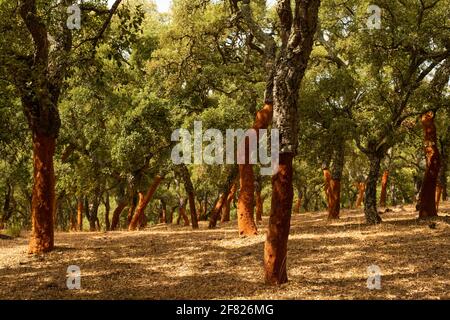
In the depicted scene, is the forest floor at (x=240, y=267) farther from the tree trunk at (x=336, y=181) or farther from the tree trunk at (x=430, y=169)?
the tree trunk at (x=336, y=181)

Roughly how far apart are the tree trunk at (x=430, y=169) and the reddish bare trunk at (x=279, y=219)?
35.6ft

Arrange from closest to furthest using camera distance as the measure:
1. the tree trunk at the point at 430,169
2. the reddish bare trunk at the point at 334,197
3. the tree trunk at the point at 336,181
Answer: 1. the tree trunk at the point at 430,169
2. the tree trunk at the point at 336,181
3. the reddish bare trunk at the point at 334,197

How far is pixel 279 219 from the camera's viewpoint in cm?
875

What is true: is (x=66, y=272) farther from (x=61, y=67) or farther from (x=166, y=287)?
(x=61, y=67)

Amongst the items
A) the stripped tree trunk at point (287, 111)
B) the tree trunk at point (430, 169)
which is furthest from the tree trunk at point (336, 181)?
the stripped tree trunk at point (287, 111)

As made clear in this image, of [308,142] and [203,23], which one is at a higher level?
[203,23]

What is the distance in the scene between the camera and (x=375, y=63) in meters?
16.2

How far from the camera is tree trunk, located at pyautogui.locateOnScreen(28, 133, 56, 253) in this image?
13562 millimetres

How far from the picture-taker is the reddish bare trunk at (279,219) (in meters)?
8.69

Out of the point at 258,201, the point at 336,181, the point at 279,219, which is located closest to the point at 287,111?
the point at 279,219

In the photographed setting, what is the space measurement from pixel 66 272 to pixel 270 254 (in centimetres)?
532

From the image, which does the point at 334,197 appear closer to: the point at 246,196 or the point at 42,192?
the point at 246,196

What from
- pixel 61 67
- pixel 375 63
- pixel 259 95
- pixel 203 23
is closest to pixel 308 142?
pixel 259 95

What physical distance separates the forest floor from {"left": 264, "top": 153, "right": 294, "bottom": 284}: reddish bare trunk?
407mm
